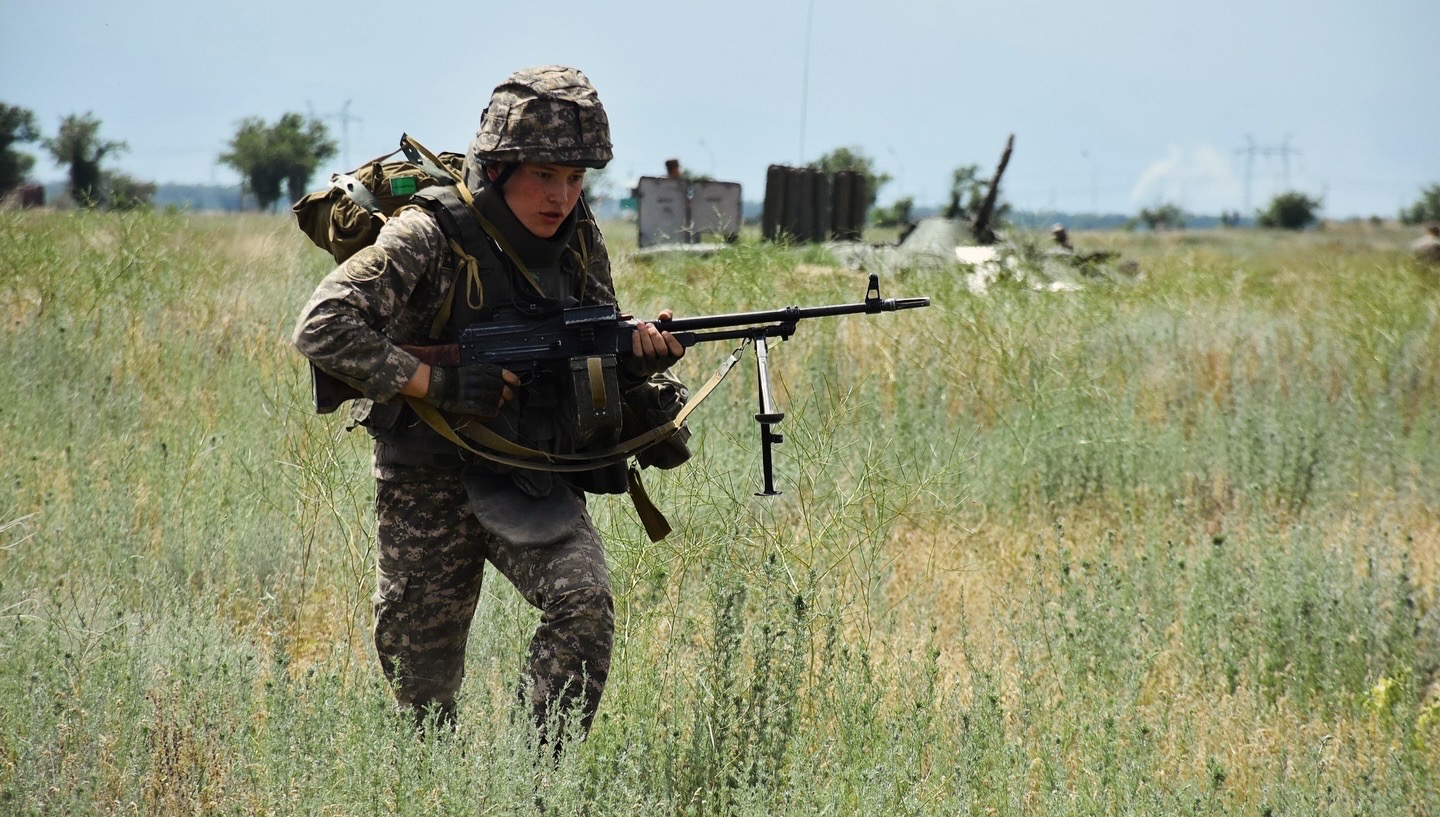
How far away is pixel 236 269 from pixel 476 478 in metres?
6.41

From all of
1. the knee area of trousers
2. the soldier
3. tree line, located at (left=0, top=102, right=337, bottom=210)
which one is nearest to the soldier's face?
the soldier

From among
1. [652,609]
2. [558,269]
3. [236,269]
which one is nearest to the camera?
[558,269]

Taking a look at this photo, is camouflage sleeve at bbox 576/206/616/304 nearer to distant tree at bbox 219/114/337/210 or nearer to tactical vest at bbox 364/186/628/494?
tactical vest at bbox 364/186/628/494

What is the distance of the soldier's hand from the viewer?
10.9ft

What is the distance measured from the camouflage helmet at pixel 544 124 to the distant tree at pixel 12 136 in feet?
125

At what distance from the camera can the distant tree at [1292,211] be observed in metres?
80.2

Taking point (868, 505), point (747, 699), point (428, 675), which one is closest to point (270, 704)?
point (428, 675)

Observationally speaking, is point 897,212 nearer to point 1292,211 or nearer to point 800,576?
point 1292,211

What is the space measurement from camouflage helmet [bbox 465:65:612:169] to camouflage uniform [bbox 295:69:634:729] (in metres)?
0.03

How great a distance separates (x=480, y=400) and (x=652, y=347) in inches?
18.6

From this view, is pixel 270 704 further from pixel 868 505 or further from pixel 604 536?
pixel 868 505

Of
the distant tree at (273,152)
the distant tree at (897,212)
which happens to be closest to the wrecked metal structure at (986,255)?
the distant tree at (273,152)

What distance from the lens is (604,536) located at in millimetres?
4281

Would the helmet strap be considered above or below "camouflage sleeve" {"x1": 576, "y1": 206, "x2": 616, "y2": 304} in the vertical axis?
above
